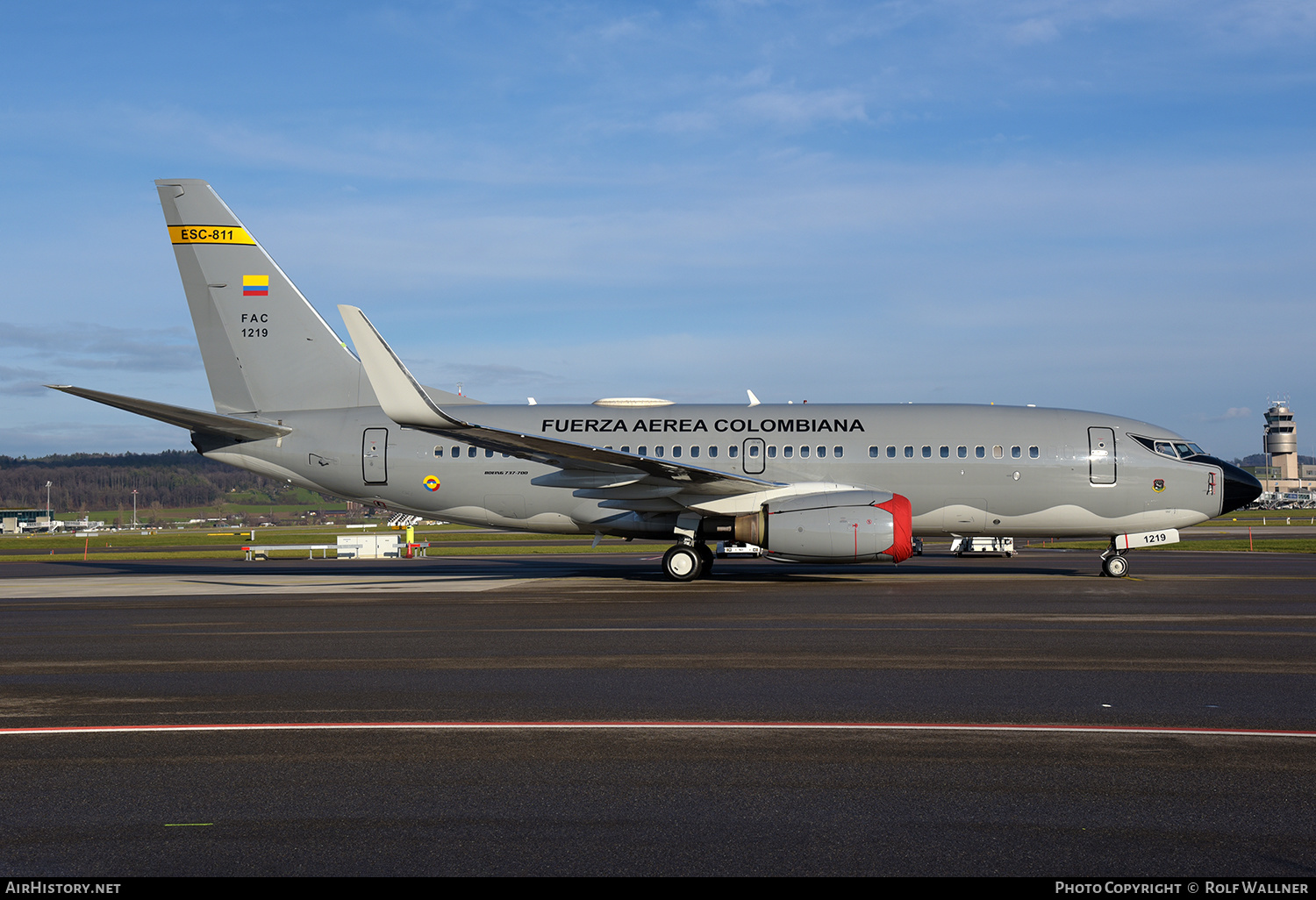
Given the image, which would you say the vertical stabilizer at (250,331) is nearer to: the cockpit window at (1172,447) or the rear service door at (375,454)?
the rear service door at (375,454)

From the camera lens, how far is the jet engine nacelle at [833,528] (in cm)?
1967

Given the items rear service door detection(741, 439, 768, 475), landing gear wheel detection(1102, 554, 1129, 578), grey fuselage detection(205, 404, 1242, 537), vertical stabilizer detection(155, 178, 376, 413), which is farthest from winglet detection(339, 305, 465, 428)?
landing gear wheel detection(1102, 554, 1129, 578)

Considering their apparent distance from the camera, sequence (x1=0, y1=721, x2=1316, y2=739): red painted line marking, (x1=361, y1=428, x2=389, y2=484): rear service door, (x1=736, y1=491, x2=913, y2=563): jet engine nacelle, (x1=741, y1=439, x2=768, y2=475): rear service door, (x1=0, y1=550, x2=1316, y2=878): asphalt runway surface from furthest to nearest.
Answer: (x1=361, y1=428, x2=389, y2=484): rear service door, (x1=741, y1=439, x2=768, y2=475): rear service door, (x1=736, y1=491, x2=913, y2=563): jet engine nacelle, (x1=0, y1=721, x2=1316, y2=739): red painted line marking, (x1=0, y1=550, x2=1316, y2=878): asphalt runway surface

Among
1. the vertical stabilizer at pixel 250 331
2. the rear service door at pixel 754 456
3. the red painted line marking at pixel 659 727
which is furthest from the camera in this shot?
the vertical stabilizer at pixel 250 331

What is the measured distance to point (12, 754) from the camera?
6.70 m

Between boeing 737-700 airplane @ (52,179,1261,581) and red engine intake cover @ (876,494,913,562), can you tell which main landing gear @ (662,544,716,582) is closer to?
boeing 737-700 airplane @ (52,179,1261,581)

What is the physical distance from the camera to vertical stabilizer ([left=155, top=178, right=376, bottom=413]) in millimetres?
23969

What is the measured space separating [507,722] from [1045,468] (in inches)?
711

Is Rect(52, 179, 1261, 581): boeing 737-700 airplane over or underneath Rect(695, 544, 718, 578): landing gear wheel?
over

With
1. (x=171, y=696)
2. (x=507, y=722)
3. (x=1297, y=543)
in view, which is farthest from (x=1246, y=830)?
(x=1297, y=543)

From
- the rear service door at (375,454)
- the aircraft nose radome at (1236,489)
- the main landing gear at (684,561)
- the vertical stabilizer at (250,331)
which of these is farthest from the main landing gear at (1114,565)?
the vertical stabilizer at (250,331)

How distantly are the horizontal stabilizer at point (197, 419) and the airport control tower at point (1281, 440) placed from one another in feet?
631

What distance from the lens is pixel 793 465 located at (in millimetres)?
22672

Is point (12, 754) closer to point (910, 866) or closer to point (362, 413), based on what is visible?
point (910, 866)
